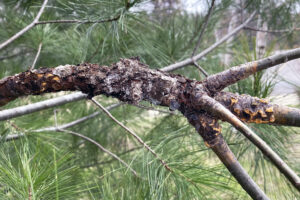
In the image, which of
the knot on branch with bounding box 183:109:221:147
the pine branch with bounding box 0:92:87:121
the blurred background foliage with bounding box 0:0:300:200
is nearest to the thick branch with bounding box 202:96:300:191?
the knot on branch with bounding box 183:109:221:147

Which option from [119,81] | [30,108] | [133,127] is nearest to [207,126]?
[119,81]

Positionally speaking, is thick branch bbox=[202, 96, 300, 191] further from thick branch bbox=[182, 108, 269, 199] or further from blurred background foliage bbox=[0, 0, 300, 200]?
blurred background foliage bbox=[0, 0, 300, 200]

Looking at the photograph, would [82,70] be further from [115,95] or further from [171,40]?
[171,40]

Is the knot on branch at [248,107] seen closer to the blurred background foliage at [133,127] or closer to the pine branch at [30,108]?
the blurred background foliage at [133,127]

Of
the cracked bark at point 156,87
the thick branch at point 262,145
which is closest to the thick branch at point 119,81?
the cracked bark at point 156,87

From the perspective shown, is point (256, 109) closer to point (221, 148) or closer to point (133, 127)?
point (221, 148)

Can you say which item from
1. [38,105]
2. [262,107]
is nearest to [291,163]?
[262,107]

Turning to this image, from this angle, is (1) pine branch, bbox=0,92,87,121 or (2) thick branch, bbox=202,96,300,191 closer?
(2) thick branch, bbox=202,96,300,191
